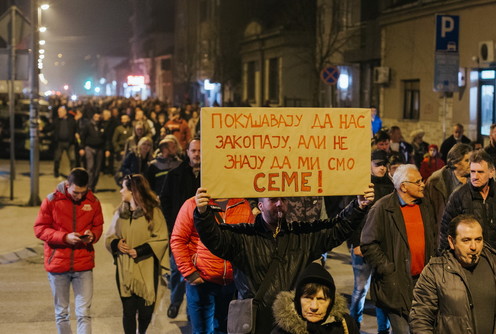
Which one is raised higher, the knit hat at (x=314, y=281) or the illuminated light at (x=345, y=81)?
the illuminated light at (x=345, y=81)

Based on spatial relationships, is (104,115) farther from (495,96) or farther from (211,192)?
(211,192)

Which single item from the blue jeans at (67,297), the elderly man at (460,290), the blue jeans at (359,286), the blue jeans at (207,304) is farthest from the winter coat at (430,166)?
the elderly man at (460,290)

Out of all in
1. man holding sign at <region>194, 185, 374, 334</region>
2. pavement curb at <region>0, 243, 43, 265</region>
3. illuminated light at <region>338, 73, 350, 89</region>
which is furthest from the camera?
illuminated light at <region>338, 73, 350, 89</region>

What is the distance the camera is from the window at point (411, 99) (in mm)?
24789

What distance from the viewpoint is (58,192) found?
7.44 m

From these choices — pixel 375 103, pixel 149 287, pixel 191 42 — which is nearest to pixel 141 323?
pixel 149 287

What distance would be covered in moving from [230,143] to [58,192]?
281cm

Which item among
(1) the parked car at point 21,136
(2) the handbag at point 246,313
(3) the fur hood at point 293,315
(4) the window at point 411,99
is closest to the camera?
(3) the fur hood at point 293,315

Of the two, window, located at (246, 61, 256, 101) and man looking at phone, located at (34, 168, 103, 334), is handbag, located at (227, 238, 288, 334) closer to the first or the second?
man looking at phone, located at (34, 168, 103, 334)

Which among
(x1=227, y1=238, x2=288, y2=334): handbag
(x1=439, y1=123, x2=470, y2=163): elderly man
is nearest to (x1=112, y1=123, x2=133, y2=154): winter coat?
(x1=439, y1=123, x2=470, y2=163): elderly man

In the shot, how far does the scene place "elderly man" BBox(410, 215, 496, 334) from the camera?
16.1 feet

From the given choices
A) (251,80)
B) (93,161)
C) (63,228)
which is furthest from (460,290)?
(251,80)

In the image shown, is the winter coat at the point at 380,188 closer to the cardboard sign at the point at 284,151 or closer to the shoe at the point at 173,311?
the shoe at the point at 173,311

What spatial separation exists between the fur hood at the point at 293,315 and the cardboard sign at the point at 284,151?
0.86 meters
